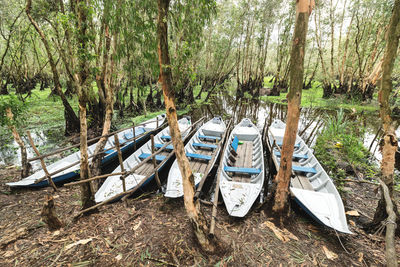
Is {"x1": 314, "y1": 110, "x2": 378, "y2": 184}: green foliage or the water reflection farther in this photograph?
the water reflection

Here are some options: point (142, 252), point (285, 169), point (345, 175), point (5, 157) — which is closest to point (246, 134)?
point (345, 175)

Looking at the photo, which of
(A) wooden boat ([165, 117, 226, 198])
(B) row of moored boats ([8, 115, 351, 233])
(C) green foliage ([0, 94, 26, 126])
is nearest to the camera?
(B) row of moored boats ([8, 115, 351, 233])

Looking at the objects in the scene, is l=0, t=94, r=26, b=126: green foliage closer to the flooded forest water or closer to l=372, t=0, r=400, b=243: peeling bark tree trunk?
the flooded forest water

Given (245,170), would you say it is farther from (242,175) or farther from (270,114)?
(270,114)

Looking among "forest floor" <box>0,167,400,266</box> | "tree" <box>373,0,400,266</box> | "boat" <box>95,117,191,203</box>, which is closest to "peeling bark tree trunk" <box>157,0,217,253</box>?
"forest floor" <box>0,167,400,266</box>

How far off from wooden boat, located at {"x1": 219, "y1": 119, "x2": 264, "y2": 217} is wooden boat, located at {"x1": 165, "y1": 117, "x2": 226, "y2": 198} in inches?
26.1

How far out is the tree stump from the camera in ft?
9.73

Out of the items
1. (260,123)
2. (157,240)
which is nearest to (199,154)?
A: (157,240)

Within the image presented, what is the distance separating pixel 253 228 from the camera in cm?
386

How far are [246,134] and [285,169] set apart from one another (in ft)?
19.1

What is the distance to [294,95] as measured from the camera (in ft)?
10.4

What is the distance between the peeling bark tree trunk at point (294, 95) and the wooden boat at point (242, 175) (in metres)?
0.92

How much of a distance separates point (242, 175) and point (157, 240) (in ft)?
11.8

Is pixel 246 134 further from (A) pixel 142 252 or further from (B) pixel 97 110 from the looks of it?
(B) pixel 97 110
